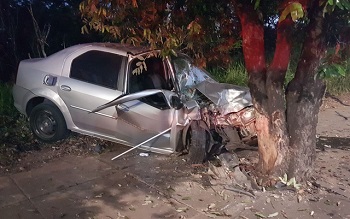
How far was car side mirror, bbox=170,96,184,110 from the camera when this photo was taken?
6.31 m

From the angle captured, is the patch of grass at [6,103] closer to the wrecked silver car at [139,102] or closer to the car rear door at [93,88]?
the wrecked silver car at [139,102]

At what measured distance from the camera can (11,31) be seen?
35.3ft

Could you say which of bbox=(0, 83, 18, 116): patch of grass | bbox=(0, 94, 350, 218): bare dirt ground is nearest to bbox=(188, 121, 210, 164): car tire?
bbox=(0, 94, 350, 218): bare dirt ground

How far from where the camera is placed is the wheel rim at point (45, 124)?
7.03 m

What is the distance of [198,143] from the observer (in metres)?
6.19

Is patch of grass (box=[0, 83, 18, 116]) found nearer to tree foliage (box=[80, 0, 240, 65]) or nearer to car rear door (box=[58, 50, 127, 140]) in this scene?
car rear door (box=[58, 50, 127, 140])

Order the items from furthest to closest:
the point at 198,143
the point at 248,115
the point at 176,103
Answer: the point at 248,115 < the point at 176,103 < the point at 198,143

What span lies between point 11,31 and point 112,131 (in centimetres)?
542

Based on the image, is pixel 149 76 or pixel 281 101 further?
pixel 149 76

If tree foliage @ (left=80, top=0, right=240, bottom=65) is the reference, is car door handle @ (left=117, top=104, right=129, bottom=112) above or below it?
below

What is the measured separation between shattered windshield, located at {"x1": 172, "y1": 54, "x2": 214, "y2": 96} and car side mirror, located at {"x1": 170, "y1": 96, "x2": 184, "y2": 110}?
0.83ft

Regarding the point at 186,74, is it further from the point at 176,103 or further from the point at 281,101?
the point at 281,101

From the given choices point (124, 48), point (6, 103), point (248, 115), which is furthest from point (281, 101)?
point (6, 103)

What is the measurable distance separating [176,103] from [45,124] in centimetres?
210
